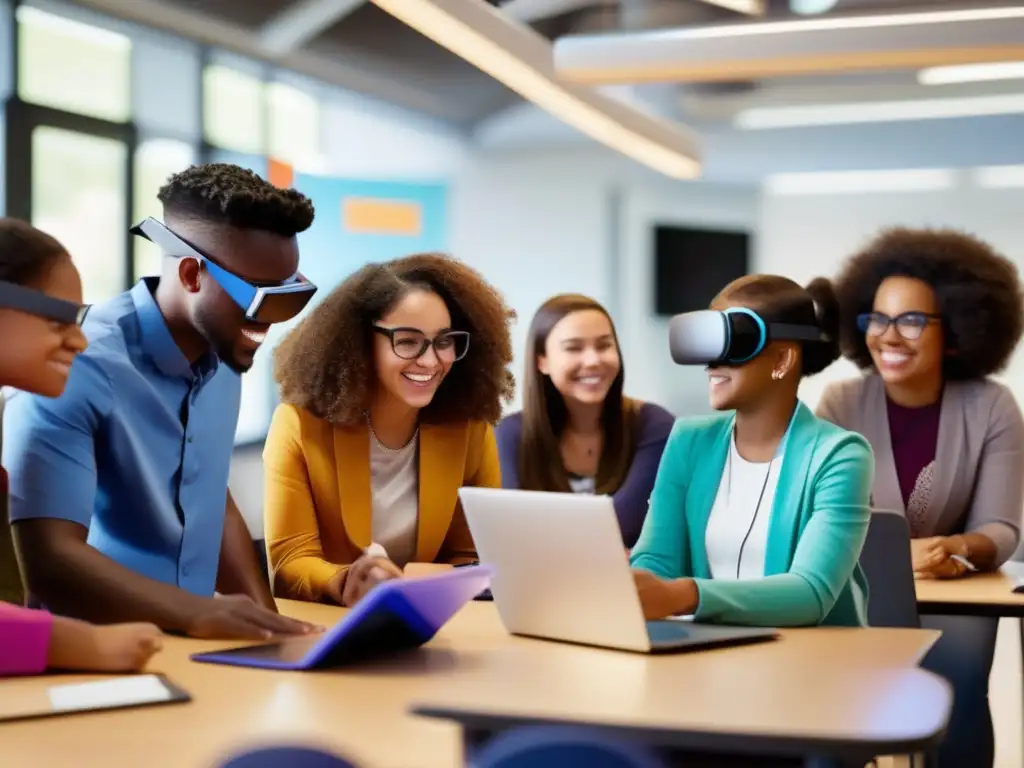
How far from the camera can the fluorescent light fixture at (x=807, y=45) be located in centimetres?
459

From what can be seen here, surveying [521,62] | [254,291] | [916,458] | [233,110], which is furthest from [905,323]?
[233,110]

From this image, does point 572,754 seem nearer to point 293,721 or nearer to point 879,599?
point 293,721

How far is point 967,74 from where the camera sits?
370 inches

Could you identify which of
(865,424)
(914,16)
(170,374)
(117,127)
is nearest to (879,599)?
(865,424)

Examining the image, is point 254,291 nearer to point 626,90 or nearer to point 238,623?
point 238,623

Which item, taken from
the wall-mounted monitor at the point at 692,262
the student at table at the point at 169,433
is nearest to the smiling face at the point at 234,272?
the student at table at the point at 169,433

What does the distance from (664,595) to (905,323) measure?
6.50ft

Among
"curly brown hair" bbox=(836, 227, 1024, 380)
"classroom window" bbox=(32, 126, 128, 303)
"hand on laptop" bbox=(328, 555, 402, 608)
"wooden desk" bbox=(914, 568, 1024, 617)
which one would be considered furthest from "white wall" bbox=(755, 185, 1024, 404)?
"hand on laptop" bbox=(328, 555, 402, 608)

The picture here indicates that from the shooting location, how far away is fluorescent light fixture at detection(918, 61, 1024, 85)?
8.73 meters

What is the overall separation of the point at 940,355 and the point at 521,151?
343 inches

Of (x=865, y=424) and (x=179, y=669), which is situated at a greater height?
(x=865, y=424)

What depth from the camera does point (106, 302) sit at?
101 inches

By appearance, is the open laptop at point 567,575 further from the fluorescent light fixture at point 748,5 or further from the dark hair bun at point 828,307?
the fluorescent light fixture at point 748,5

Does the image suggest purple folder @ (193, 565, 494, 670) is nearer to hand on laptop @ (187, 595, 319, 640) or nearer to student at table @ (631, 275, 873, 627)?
hand on laptop @ (187, 595, 319, 640)
